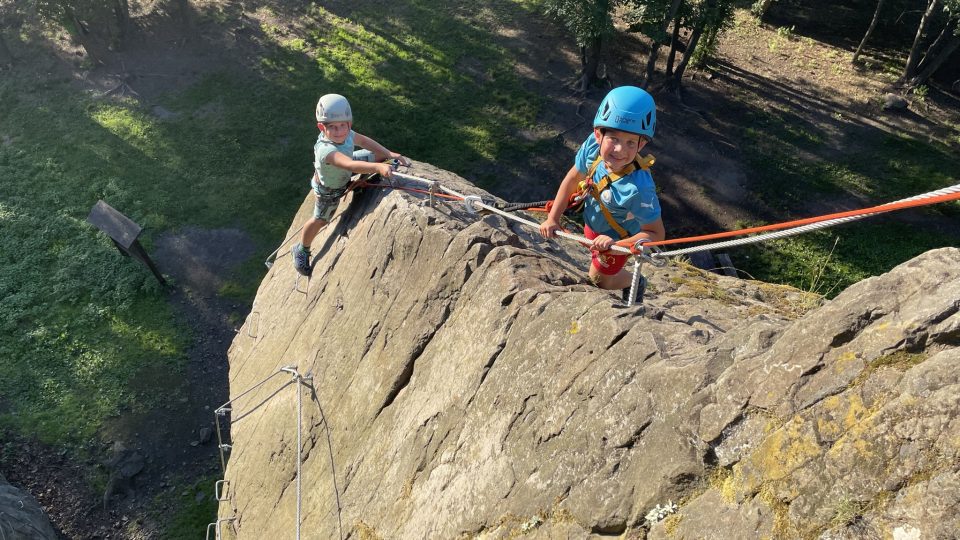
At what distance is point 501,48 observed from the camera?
24.3 m

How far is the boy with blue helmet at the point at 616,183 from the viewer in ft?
15.9

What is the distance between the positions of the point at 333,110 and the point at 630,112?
3898 millimetres

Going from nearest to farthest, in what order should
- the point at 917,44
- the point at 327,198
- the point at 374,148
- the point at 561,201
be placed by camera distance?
the point at 561,201 < the point at 374,148 < the point at 327,198 < the point at 917,44

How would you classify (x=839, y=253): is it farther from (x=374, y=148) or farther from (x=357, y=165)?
(x=357, y=165)

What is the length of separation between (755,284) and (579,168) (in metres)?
3.83

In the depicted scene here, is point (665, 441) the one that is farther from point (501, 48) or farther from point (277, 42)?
point (277, 42)

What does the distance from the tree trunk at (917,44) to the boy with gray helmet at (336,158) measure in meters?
20.6

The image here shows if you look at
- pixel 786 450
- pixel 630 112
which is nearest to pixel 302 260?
pixel 630 112

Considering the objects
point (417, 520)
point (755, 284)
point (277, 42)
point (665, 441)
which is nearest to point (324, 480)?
point (417, 520)

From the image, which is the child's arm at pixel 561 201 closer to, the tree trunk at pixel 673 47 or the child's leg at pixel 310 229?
the child's leg at pixel 310 229

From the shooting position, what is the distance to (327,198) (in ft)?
26.7

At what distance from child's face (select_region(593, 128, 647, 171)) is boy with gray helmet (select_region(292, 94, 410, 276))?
2711mm

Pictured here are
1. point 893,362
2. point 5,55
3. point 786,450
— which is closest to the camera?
point 893,362

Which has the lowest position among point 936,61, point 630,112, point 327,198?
point 327,198
